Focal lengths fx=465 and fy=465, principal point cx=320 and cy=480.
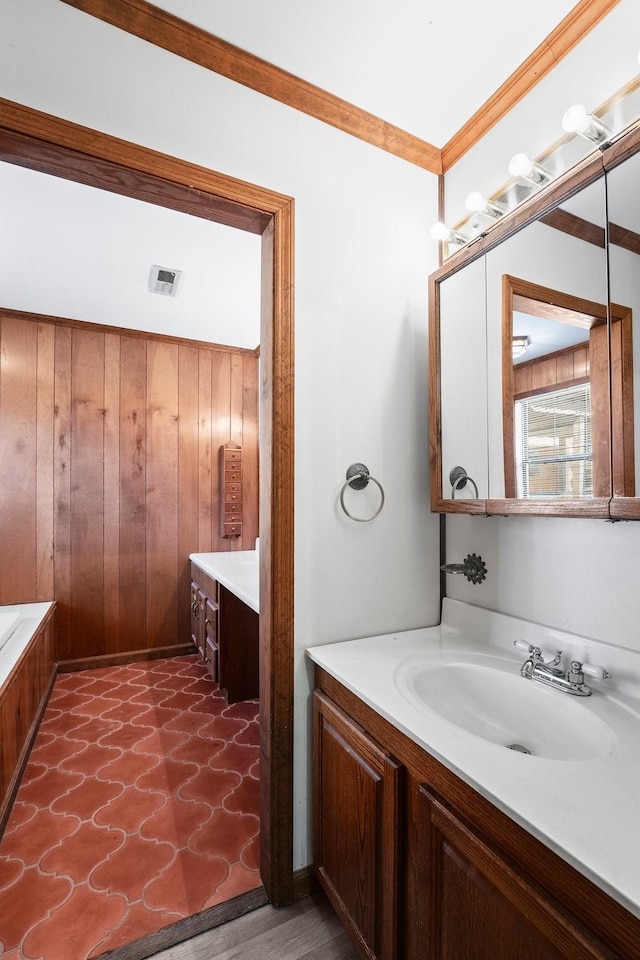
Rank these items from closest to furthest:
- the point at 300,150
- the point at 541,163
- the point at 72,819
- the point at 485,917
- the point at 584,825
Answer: the point at 584,825 < the point at 485,917 < the point at 541,163 < the point at 300,150 < the point at 72,819

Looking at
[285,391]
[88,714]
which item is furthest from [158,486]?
[285,391]

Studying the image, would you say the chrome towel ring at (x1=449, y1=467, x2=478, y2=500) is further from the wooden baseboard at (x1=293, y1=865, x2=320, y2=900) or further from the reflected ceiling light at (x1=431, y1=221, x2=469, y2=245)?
the wooden baseboard at (x1=293, y1=865, x2=320, y2=900)

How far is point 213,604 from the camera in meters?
2.85

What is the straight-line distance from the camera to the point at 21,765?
2.12 meters

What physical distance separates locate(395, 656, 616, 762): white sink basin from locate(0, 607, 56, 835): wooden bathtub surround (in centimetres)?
168

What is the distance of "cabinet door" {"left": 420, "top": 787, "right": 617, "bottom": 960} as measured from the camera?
675 mm

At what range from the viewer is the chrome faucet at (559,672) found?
3.69 ft

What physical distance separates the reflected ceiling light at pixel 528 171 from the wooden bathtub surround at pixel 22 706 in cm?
254

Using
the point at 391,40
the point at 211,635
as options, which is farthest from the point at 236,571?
the point at 391,40

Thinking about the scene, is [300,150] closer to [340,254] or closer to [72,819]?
[340,254]

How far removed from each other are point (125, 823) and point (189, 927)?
0.58 metres

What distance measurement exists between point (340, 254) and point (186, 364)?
2.47 metres

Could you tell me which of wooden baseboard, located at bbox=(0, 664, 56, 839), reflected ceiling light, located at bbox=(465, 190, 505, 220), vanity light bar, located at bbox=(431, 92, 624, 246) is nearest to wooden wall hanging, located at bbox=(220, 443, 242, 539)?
wooden baseboard, located at bbox=(0, 664, 56, 839)

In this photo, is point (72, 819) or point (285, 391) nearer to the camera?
point (285, 391)
